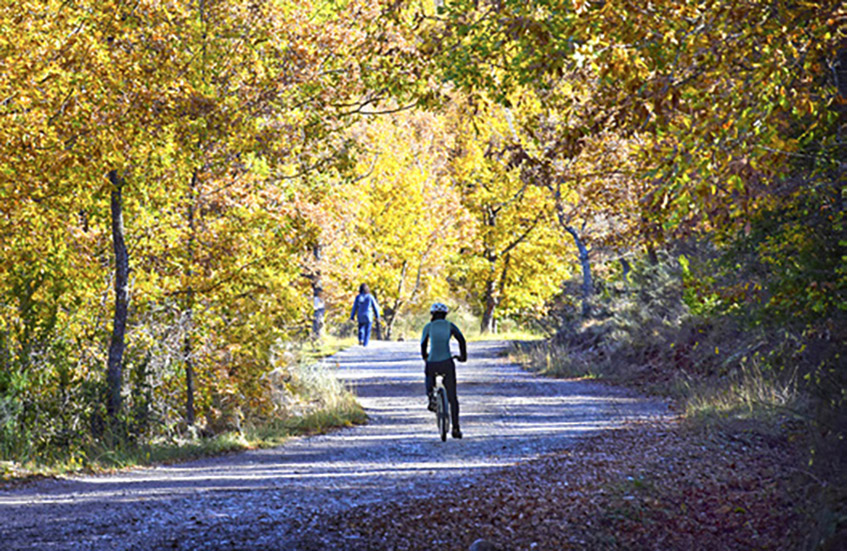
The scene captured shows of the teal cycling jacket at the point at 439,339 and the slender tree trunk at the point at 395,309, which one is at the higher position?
the slender tree trunk at the point at 395,309

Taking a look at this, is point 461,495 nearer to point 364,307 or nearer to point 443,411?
point 443,411

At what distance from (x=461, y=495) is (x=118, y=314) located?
256 inches

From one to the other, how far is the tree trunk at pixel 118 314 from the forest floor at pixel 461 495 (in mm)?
2070

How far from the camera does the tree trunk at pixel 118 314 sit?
43.0 ft

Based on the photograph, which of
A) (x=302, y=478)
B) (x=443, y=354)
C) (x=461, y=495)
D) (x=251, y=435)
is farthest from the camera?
(x=251, y=435)

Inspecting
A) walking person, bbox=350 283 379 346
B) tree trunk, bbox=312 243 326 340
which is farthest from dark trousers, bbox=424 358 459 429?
tree trunk, bbox=312 243 326 340

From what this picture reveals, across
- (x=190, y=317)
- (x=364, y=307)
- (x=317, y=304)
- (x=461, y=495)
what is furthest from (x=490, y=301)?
(x=461, y=495)

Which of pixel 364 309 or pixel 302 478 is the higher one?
pixel 364 309

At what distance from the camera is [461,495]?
8922 mm

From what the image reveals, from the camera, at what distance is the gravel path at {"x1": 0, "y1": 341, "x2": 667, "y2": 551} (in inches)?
287

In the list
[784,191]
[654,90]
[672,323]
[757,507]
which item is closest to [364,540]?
[757,507]

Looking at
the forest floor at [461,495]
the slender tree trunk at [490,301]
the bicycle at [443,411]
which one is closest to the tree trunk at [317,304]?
the slender tree trunk at [490,301]

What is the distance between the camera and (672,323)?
1961 centimetres

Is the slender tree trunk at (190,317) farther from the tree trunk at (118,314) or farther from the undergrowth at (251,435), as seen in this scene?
the tree trunk at (118,314)
